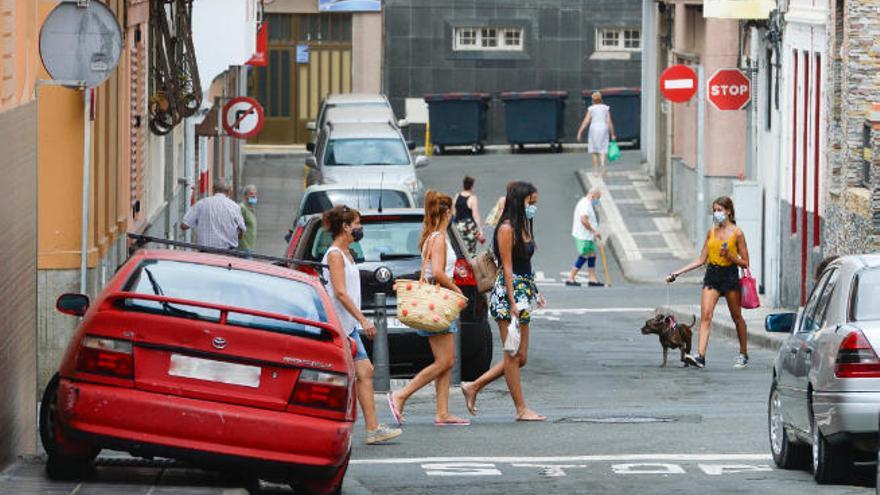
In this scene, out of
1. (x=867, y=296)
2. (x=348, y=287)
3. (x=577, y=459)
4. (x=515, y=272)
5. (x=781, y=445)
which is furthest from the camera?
(x=515, y=272)

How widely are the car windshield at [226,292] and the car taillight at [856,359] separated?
272 centimetres

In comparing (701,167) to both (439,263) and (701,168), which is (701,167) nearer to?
(701,168)

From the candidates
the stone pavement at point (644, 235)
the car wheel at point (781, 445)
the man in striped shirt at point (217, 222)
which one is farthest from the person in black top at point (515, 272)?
the stone pavement at point (644, 235)

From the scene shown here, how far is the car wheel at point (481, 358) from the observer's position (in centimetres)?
1966

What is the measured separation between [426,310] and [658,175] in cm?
3008

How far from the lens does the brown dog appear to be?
72.4ft

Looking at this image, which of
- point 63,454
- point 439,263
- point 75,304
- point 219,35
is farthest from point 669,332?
point 219,35

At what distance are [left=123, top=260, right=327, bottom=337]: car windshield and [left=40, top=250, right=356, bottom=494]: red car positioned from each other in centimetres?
1

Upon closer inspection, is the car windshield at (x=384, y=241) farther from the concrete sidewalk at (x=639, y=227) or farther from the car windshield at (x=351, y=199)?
the concrete sidewalk at (x=639, y=227)

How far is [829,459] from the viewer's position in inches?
507

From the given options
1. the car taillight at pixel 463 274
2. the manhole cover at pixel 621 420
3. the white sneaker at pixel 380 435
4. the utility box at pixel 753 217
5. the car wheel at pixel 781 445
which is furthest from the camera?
the utility box at pixel 753 217

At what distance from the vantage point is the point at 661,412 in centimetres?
1756

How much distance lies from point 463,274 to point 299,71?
112 feet

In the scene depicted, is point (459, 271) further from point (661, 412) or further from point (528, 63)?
point (528, 63)
